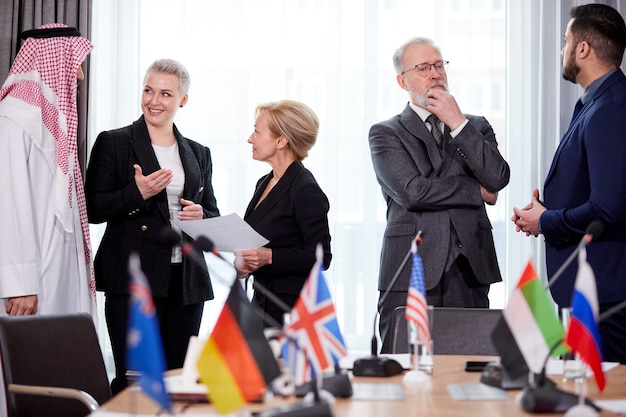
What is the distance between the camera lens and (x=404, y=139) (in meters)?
3.31

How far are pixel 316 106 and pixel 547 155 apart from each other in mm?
1340

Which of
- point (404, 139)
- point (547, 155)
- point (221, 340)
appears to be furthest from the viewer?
point (547, 155)

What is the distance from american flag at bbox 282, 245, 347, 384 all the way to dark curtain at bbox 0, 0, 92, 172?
294 cm

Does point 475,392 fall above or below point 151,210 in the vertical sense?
below

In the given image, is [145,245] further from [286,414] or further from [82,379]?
[286,414]

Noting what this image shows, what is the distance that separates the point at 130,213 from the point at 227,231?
1.79ft

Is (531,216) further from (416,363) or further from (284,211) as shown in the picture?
(416,363)

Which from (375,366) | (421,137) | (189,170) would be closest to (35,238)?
(189,170)

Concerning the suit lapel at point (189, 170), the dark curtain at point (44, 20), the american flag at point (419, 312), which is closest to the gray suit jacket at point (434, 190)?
the suit lapel at point (189, 170)

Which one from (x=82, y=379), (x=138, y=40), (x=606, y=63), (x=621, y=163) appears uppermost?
(x=138, y=40)

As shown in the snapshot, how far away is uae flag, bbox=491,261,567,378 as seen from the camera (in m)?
1.81

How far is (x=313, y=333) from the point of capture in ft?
6.06

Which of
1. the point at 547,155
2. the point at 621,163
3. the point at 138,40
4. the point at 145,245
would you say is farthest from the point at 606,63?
the point at 138,40

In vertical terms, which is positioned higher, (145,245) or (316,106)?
(316,106)
